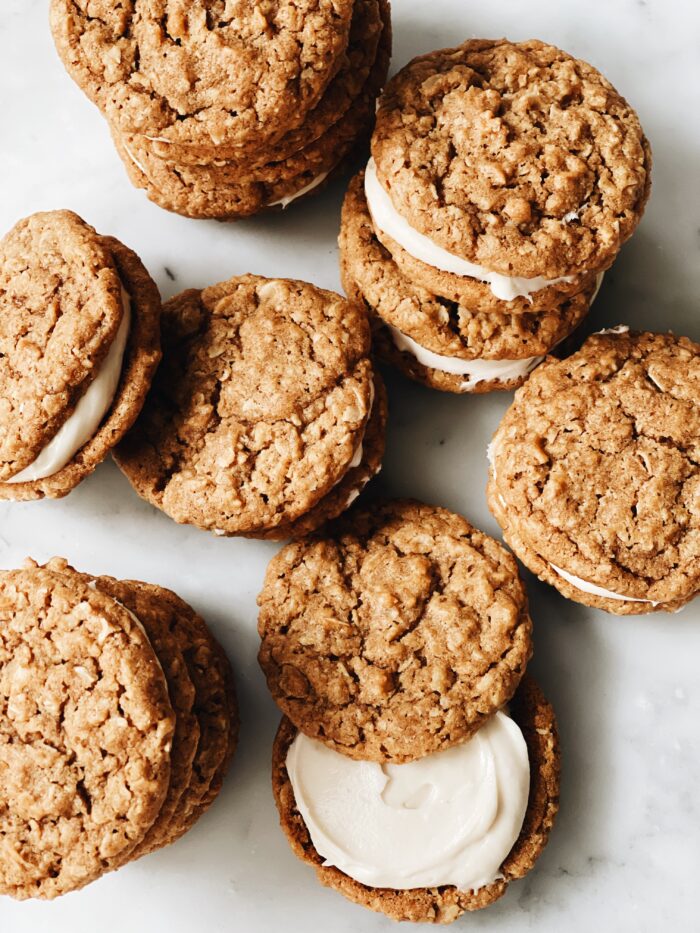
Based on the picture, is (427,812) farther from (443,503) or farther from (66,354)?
(66,354)

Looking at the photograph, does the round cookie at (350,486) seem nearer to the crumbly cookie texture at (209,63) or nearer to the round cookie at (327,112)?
the round cookie at (327,112)

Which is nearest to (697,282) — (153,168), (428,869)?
(153,168)

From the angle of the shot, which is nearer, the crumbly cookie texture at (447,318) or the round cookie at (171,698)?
the round cookie at (171,698)

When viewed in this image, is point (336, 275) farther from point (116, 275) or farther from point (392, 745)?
point (392, 745)

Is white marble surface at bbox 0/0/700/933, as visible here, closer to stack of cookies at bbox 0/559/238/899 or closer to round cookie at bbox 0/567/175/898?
stack of cookies at bbox 0/559/238/899

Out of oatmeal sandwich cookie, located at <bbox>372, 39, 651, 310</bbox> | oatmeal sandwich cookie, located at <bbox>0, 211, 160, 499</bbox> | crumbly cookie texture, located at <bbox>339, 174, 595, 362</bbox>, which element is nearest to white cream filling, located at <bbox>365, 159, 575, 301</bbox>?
oatmeal sandwich cookie, located at <bbox>372, 39, 651, 310</bbox>

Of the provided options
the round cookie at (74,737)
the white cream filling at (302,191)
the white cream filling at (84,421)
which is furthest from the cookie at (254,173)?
the round cookie at (74,737)
